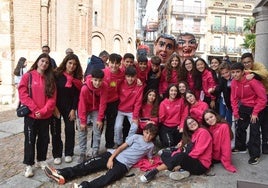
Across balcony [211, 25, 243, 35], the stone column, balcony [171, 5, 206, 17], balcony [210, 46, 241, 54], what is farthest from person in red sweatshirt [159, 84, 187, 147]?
balcony [171, 5, 206, 17]

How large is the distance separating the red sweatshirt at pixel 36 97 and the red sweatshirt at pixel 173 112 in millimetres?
1919

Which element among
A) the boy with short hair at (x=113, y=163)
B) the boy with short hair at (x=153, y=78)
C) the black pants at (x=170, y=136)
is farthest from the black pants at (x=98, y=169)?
the boy with short hair at (x=153, y=78)

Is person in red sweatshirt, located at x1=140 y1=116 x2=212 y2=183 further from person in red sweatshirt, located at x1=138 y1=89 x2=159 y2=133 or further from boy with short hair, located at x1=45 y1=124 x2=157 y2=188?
person in red sweatshirt, located at x1=138 y1=89 x2=159 y2=133

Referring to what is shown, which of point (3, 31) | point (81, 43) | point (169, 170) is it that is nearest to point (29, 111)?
point (169, 170)

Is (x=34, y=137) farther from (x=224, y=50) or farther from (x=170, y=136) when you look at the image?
(x=224, y=50)

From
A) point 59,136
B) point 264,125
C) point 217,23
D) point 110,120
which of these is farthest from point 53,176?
point 217,23

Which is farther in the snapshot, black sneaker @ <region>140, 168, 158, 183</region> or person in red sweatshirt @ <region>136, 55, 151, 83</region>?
person in red sweatshirt @ <region>136, 55, 151, 83</region>

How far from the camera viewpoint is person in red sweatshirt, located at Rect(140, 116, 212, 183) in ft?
13.3

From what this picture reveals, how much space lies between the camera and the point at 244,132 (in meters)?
4.96

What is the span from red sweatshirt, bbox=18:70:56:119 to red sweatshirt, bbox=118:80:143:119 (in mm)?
1292

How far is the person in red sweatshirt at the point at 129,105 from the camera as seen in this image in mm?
5020

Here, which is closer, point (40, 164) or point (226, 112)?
point (40, 164)

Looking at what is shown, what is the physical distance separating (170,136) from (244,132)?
1.25 meters

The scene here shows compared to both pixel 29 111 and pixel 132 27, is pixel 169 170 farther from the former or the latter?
pixel 132 27
